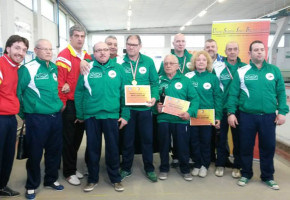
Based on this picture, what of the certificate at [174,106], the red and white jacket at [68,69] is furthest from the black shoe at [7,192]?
the certificate at [174,106]

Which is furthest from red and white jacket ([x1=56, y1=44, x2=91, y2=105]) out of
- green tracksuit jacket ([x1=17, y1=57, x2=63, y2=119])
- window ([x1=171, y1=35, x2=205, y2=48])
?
window ([x1=171, y1=35, x2=205, y2=48])

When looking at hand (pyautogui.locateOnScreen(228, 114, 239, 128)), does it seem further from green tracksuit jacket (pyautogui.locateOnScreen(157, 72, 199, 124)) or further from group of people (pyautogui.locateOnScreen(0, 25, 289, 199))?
green tracksuit jacket (pyautogui.locateOnScreen(157, 72, 199, 124))

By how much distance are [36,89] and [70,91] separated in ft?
1.54

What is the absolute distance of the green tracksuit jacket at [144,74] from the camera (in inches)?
121

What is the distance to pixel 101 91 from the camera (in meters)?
2.74

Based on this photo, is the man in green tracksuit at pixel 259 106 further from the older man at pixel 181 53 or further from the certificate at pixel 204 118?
the older man at pixel 181 53

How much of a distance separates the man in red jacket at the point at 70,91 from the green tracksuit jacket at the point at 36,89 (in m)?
0.27

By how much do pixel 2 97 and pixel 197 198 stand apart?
2212 millimetres

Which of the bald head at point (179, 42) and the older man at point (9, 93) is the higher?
the bald head at point (179, 42)

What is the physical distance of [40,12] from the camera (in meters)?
8.68

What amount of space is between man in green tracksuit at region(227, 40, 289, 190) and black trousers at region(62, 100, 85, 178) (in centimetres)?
187

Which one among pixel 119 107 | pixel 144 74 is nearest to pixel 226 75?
pixel 144 74

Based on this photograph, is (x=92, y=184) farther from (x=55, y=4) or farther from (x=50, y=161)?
(x=55, y=4)

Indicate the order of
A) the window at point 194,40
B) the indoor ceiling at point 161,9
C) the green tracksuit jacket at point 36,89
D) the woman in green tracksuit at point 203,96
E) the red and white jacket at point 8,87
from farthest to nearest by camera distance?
the window at point 194,40
the indoor ceiling at point 161,9
the woman in green tracksuit at point 203,96
the green tracksuit jacket at point 36,89
the red and white jacket at point 8,87
